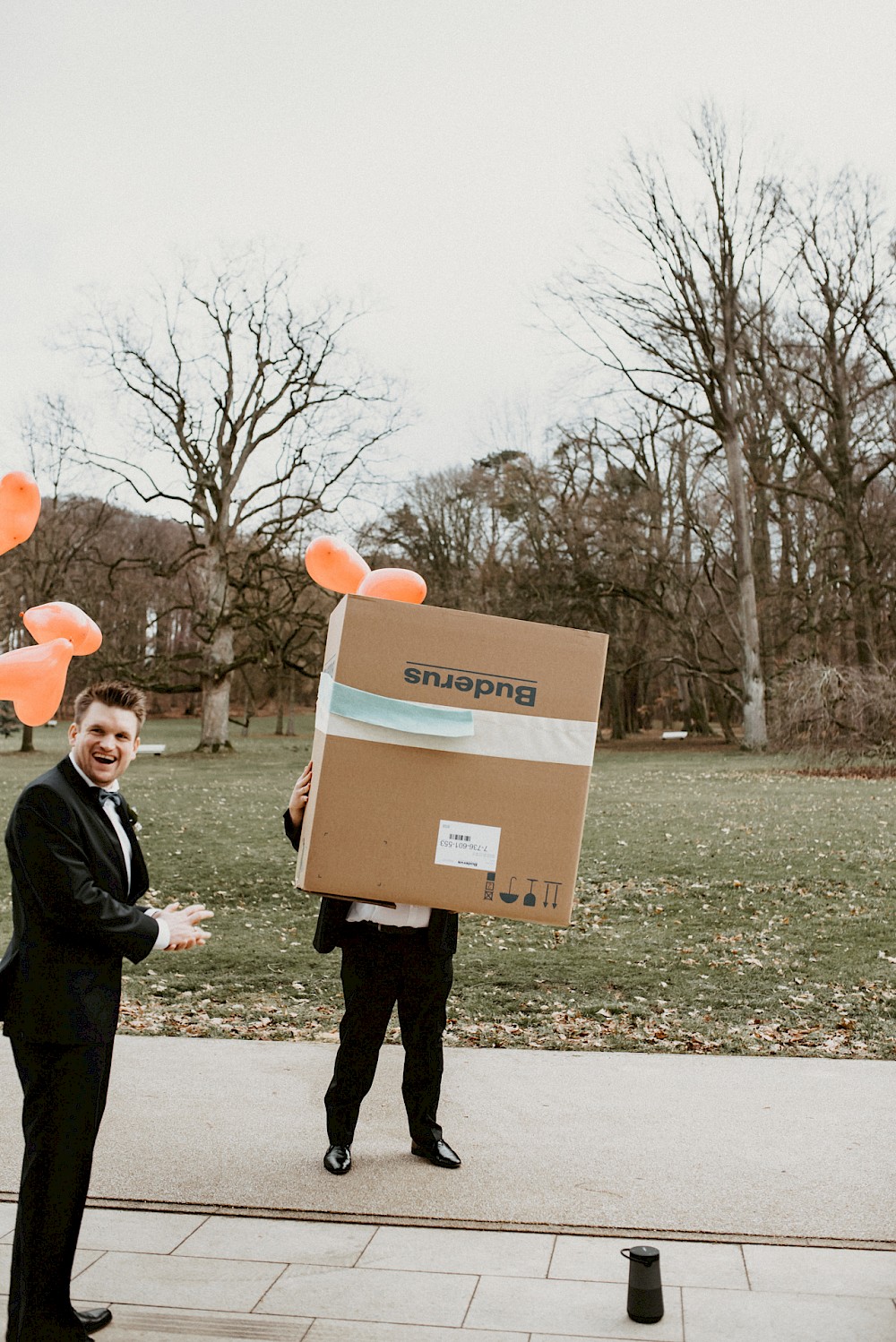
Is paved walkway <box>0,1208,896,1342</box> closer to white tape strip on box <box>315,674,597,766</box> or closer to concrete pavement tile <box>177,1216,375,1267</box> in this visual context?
concrete pavement tile <box>177,1216,375,1267</box>

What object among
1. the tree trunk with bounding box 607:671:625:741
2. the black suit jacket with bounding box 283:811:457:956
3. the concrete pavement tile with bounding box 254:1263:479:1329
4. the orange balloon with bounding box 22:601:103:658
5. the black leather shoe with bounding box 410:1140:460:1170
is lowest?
the concrete pavement tile with bounding box 254:1263:479:1329

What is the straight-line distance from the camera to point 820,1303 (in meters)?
3.45

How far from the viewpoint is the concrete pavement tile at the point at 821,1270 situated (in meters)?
3.56

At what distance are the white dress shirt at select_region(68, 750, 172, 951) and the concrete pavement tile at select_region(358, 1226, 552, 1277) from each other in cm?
126

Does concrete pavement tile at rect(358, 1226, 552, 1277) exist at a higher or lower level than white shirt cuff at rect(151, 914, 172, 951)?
lower

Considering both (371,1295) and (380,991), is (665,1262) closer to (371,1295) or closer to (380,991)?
(371,1295)

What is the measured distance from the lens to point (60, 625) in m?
4.07

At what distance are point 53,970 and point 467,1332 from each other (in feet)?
5.04

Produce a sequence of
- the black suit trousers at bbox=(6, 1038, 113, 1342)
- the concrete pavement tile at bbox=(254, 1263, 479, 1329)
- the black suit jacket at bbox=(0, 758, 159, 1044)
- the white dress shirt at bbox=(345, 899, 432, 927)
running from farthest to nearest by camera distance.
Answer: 1. the white dress shirt at bbox=(345, 899, 432, 927)
2. the concrete pavement tile at bbox=(254, 1263, 479, 1329)
3. the black suit jacket at bbox=(0, 758, 159, 1044)
4. the black suit trousers at bbox=(6, 1038, 113, 1342)

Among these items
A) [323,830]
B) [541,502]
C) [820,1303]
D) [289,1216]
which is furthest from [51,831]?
[541,502]

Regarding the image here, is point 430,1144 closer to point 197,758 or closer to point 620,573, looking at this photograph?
point 197,758

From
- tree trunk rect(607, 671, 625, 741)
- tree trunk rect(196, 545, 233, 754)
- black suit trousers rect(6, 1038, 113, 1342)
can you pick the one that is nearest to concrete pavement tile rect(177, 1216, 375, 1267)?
black suit trousers rect(6, 1038, 113, 1342)

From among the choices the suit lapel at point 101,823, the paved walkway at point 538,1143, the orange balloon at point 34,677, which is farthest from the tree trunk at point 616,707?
the suit lapel at point 101,823

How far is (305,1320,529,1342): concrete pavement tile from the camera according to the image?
3.28 meters
